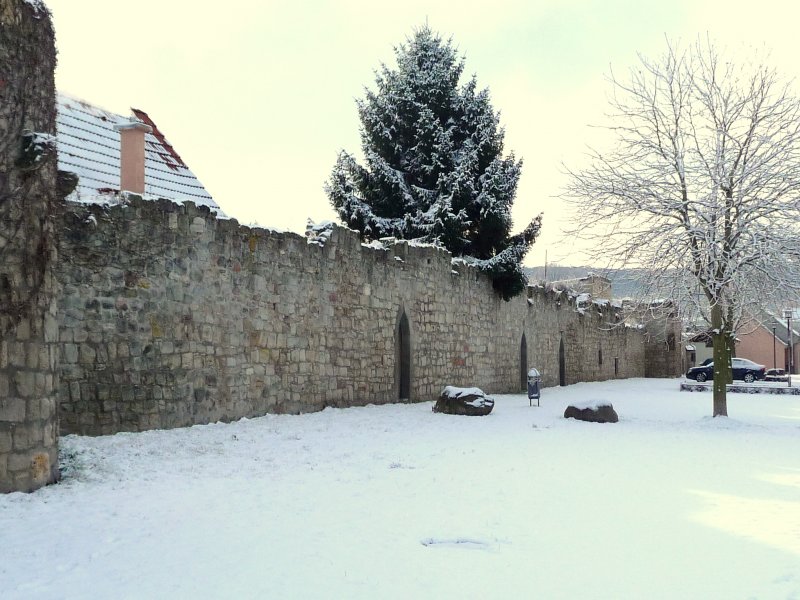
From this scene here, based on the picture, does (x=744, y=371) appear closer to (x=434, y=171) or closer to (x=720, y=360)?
(x=434, y=171)

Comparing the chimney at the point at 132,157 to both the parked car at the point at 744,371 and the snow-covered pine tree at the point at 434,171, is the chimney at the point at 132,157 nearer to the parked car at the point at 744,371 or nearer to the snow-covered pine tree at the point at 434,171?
the snow-covered pine tree at the point at 434,171

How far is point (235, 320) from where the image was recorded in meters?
10.5

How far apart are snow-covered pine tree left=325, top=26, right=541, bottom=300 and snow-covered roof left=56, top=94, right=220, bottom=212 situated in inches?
229

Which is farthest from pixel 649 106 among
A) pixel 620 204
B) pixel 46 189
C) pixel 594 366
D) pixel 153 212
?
pixel 594 366

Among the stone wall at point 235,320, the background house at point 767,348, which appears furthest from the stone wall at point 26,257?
the background house at point 767,348

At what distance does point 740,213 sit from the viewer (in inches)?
484

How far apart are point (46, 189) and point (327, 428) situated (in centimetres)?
556

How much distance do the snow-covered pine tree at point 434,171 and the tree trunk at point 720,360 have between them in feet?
23.0

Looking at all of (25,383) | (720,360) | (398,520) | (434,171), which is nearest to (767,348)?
(434,171)

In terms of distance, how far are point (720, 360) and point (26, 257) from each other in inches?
469

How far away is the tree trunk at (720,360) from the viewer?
514 inches

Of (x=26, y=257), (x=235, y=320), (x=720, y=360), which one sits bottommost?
(x=720, y=360)

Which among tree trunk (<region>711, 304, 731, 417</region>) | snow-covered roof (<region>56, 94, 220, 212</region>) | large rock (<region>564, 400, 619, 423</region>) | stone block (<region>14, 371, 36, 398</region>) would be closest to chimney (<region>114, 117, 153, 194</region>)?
snow-covered roof (<region>56, 94, 220, 212</region>)

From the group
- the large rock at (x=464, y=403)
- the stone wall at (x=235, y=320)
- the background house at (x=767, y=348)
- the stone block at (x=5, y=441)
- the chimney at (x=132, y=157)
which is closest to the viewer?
the stone block at (x=5, y=441)
